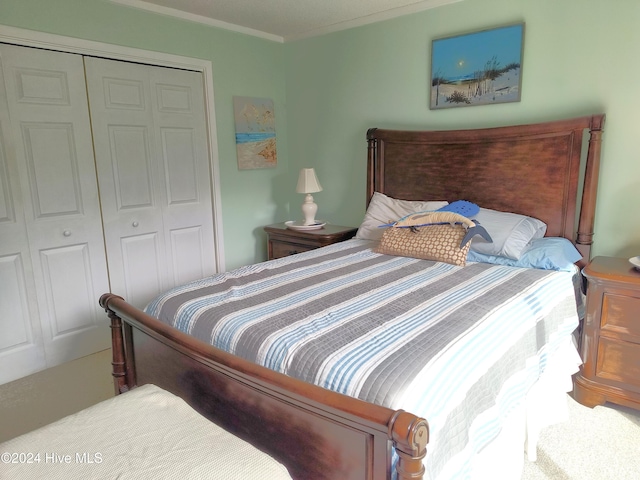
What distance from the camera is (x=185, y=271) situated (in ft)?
11.3

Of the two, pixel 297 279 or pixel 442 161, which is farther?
pixel 442 161

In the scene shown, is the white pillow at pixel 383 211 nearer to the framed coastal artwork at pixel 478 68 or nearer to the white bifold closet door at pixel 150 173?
the framed coastal artwork at pixel 478 68

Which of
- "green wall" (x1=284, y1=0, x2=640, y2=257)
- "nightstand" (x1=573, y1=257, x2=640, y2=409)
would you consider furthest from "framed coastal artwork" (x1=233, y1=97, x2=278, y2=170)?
"nightstand" (x1=573, y1=257, x2=640, y2=409)

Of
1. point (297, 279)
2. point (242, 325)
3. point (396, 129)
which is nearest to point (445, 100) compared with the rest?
point (396, 129)

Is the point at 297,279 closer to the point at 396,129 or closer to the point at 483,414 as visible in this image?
the point at 483,414

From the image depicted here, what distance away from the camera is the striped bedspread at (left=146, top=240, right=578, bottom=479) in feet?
3.97

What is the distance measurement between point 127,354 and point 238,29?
269 centimetres

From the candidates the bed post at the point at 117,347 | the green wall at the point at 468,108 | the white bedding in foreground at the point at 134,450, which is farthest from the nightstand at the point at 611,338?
the bed post at the point at 117,347

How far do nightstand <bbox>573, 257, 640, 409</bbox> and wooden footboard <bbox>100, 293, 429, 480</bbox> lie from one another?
1.63 metres

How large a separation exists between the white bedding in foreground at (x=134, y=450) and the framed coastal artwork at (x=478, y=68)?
252cm

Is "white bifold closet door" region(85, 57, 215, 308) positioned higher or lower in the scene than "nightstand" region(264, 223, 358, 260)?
higher

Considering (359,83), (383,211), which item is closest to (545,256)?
(383,211)

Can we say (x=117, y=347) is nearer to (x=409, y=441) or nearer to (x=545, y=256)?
(x=409, y=441)

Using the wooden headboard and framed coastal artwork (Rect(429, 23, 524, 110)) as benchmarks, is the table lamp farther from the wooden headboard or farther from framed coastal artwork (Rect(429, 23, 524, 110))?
framed coastal artwork (Rect(429, 23, 524, 110))
